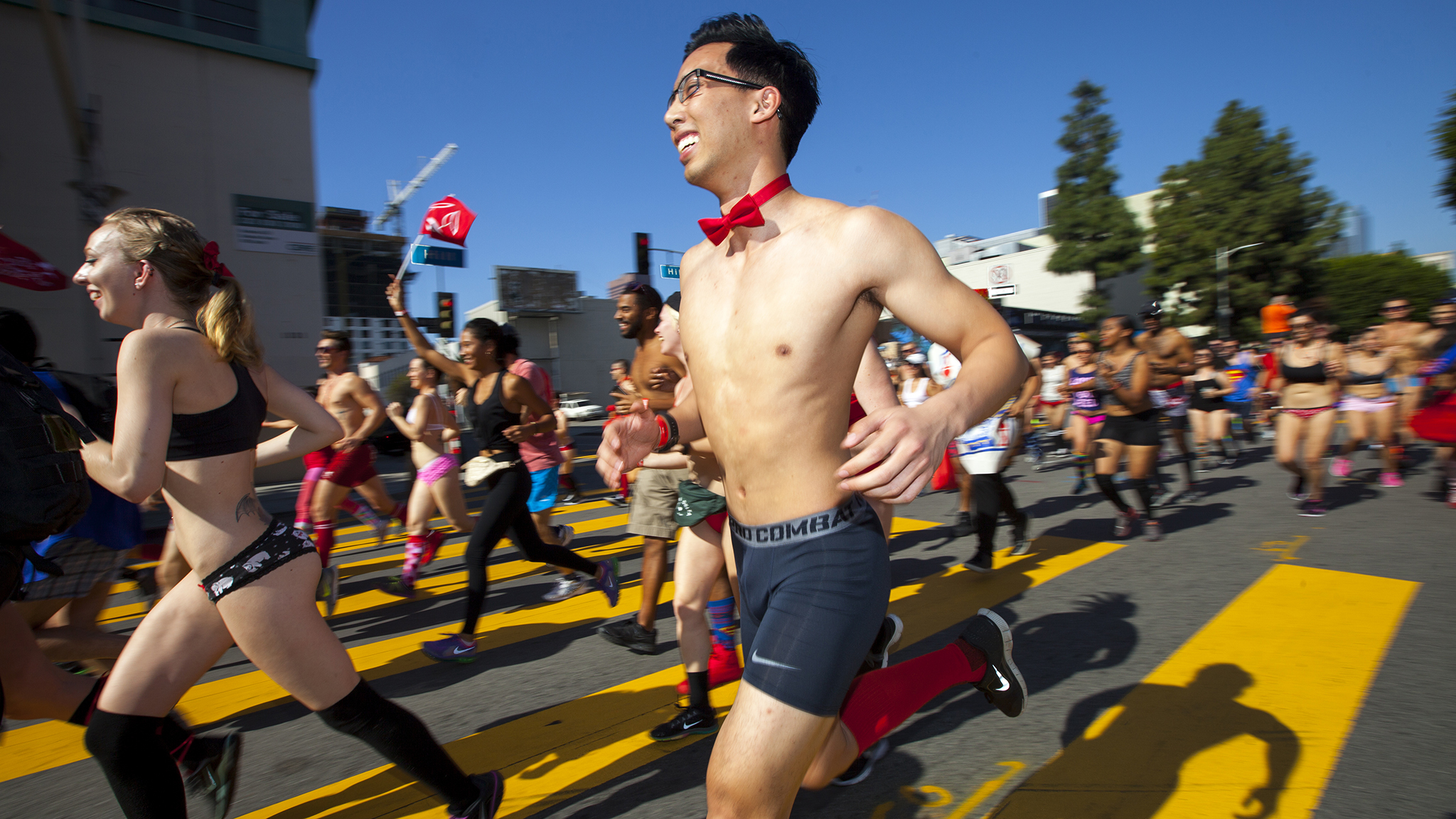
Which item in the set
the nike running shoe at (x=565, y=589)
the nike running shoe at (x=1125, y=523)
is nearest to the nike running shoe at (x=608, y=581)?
the nike running shoe at (x=565, y=589)

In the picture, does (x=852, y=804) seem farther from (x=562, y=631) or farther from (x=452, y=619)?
(x=452, y=619)

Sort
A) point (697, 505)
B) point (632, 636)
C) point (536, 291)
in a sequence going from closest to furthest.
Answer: point (697, 505) → point (632, 636) → point (536, 291)

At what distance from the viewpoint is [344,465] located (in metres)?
5.54

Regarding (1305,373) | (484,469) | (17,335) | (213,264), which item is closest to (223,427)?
(213,264)

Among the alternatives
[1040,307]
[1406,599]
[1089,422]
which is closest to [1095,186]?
[1040,307]

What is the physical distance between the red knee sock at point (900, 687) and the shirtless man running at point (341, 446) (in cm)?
427

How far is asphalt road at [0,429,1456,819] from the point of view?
2689mm

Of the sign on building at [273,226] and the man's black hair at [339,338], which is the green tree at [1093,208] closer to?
the sign on building at [273,226]

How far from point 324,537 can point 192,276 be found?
359 cm

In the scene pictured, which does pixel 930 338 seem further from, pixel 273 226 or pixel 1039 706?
pixel 273 226

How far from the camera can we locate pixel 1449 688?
329cm

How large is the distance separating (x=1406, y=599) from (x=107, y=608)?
8476mm

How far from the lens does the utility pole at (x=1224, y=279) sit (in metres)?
37.7

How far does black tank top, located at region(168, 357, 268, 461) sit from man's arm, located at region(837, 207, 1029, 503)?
178 cm
